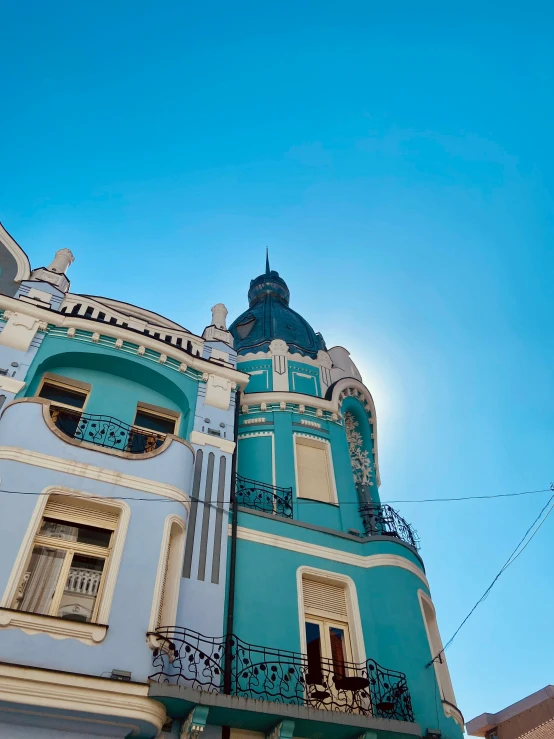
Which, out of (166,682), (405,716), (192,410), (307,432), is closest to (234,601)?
(166,682)

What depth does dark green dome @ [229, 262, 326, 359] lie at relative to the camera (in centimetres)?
2142

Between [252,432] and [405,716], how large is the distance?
8.29m

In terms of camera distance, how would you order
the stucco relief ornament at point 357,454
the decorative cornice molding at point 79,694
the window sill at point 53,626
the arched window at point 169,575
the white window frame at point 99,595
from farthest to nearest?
1. the stucco relief ornament at point 357,454
2. the arched window at point 169,575
3. the white window frame at point 99,595
4. the window sill at point 53,626
5. the decorative cornice molding at point 79,694

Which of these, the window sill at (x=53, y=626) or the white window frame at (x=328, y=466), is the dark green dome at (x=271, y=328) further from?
the window sill at (x=53, y=626)

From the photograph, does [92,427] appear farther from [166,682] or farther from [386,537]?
[386,537]

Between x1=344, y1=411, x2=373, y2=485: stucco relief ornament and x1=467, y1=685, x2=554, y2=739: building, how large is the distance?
9.26 m

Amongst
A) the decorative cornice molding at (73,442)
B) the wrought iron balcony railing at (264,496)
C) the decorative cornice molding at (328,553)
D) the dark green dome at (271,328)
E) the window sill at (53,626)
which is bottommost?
the window sill at (53,626)

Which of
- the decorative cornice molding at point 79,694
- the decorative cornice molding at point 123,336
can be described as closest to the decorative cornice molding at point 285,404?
the decorative cornice molding at point 123,336

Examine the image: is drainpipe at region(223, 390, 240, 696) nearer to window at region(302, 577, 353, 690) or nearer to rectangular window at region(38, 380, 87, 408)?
window at region(302, 577, 353, 690)

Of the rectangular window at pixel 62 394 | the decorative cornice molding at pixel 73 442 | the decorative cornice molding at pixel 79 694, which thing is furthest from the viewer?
the rectangular window at pixel 62 394

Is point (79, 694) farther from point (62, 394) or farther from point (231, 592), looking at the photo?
point (62, 394)

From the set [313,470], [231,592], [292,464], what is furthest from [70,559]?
[313,470]

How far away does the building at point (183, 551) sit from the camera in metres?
9.46

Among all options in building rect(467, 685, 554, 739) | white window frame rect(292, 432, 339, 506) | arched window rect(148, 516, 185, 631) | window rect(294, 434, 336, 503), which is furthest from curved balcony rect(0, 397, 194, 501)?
building rect(467, 685, 554, 739)
